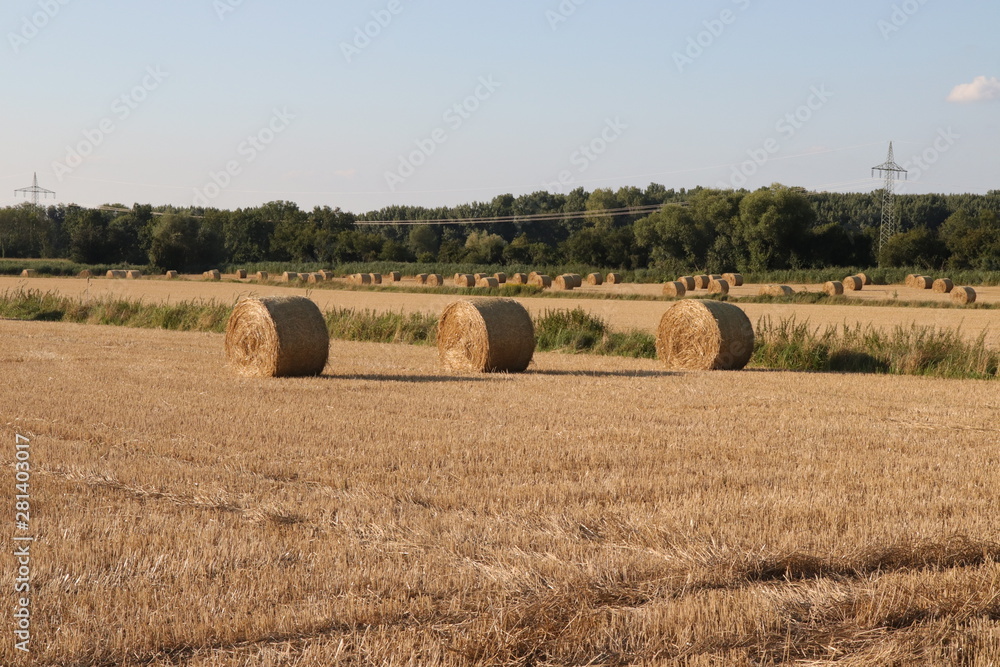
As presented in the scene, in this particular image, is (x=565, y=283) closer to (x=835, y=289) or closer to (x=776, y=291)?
(x=776, y=291)

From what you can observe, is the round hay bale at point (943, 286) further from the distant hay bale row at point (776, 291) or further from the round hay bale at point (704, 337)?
the round hay bale at point (704, 337)

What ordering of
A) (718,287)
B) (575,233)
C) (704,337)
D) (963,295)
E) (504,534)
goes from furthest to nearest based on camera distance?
(575,233), (718,287), (963,295), (704,337), (504,534)

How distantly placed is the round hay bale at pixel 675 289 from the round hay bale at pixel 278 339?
31.9 metres

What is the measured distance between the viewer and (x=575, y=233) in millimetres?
80750

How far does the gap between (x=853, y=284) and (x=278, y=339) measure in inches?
1429

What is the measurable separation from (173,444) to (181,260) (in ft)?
235

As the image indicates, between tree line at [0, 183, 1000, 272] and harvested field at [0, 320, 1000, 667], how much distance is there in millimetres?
49641

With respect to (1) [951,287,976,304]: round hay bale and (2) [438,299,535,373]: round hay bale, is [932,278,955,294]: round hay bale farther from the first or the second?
(2) [438,299,535,373]: round hay bale

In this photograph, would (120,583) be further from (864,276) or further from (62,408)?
(864,276)

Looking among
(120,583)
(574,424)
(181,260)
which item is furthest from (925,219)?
(120,583)

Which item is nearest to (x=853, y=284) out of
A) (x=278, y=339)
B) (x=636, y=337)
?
(x=636, y=337)

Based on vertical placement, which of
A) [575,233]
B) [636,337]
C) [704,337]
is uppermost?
[575,233]

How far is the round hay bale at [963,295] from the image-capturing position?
38.7m

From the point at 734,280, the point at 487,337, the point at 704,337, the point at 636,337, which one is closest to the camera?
the point at 487,337
